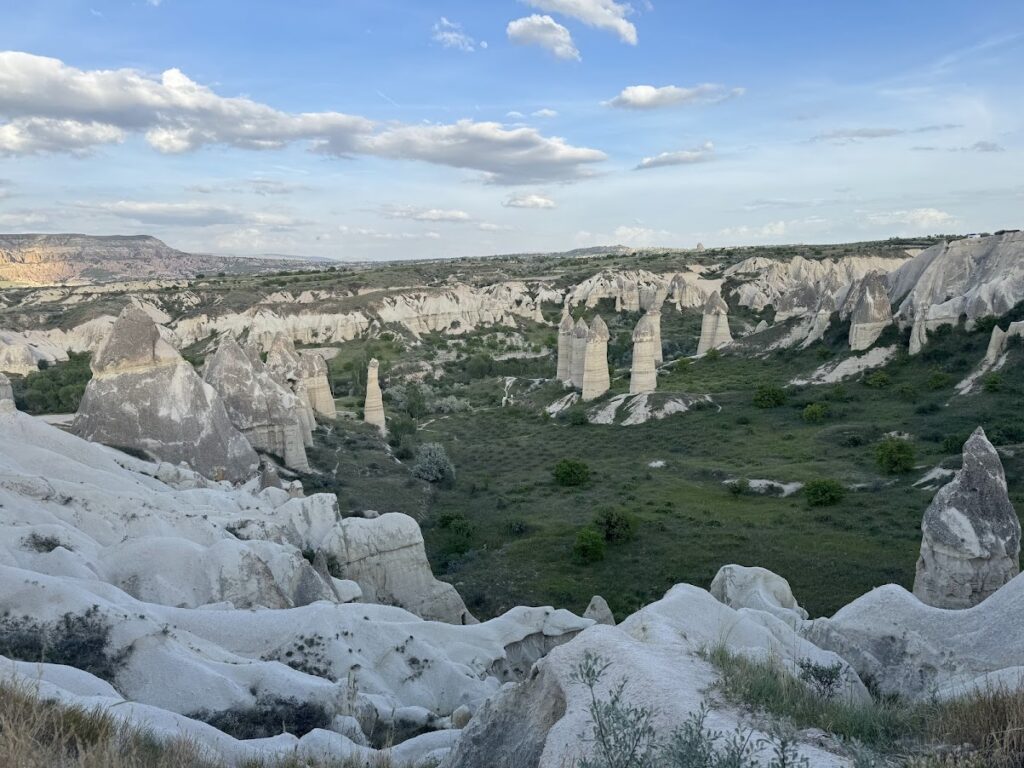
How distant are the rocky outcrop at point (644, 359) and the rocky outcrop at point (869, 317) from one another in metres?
11.4

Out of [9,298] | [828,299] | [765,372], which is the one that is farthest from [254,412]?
[9,298]

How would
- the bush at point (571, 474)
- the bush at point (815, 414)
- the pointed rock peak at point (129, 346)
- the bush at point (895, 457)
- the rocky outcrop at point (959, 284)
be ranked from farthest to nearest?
the rocky outcrop at point (959, 284) → the bush at point (815, 414) → the bush at point (571, 474) → the bush at point (895, 457) → the pointed rock peak at point (129, 346)

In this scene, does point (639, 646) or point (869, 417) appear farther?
point (869, 417)

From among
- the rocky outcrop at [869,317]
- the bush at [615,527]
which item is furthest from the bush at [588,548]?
the rocky outcrop at [869,317]

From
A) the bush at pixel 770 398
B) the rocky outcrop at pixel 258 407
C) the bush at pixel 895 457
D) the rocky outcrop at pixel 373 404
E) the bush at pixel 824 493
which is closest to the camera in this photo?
the bush at pixel 824 493

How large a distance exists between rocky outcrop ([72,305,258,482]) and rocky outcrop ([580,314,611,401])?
25631mm

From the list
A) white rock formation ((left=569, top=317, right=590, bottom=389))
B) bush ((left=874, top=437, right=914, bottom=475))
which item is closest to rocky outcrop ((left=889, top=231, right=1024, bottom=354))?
bush ((left=874, top=437, right=914, bottom=475))

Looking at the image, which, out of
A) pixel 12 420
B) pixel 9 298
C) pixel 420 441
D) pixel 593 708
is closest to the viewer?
pixel 593 708

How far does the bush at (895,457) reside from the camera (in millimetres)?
24000

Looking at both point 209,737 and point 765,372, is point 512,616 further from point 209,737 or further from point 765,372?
point 765,372

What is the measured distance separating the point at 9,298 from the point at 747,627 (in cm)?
9394

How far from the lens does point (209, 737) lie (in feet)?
20.3

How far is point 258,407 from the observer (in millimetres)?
25828

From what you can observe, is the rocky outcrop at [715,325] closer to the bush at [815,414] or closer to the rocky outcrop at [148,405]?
the bush at [815,414]
